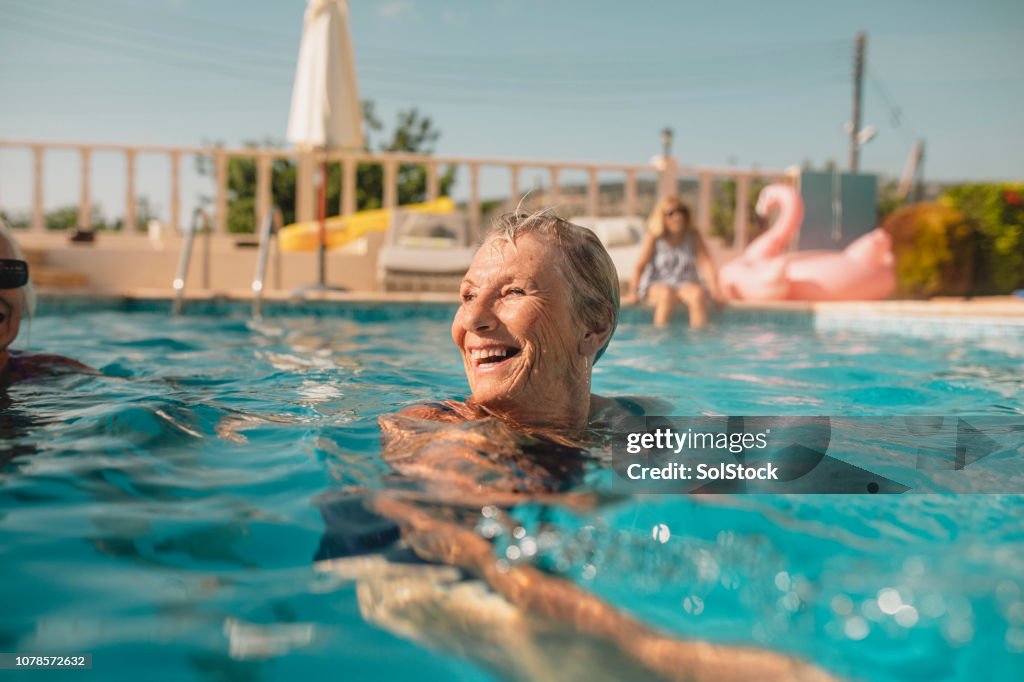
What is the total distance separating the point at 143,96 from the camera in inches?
1695

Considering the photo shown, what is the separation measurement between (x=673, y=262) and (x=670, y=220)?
1.41ft

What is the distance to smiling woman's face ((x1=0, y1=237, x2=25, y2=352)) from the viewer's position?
249 centimetres

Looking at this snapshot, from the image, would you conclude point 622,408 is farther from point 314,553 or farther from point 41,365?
point 41,365

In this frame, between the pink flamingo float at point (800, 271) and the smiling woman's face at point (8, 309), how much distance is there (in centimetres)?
859

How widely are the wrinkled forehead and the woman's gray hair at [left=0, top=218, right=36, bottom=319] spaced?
1604mm

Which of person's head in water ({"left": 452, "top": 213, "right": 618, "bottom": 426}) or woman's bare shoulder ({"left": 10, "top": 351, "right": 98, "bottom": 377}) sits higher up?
person's head in water ({"left": 452, "top": 213, "right": 618, "bottom": 426})

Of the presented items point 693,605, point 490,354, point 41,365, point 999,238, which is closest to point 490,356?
point 490,354

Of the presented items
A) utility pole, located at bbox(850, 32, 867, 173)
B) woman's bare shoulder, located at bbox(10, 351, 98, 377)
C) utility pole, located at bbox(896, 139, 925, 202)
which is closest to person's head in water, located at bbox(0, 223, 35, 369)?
woman's bare shoulder, located at bbox(10, 351, 98, 377)

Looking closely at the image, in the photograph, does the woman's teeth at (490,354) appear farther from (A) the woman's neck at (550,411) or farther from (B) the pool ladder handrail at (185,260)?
(B) the pool ladder handrail at (185,260)

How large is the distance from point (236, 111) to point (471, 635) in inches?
1913

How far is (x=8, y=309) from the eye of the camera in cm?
255

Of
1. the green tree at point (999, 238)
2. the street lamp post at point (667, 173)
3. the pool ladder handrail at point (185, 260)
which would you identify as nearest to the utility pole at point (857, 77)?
the green tree at point (999, 238)

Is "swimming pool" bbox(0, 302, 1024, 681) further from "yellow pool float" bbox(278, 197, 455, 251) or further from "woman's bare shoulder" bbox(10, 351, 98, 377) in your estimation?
"yellow pool float" bbox(278, 197, 455, 251)

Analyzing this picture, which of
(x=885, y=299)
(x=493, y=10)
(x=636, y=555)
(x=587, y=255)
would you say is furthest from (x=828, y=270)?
(x=493, y=10)
